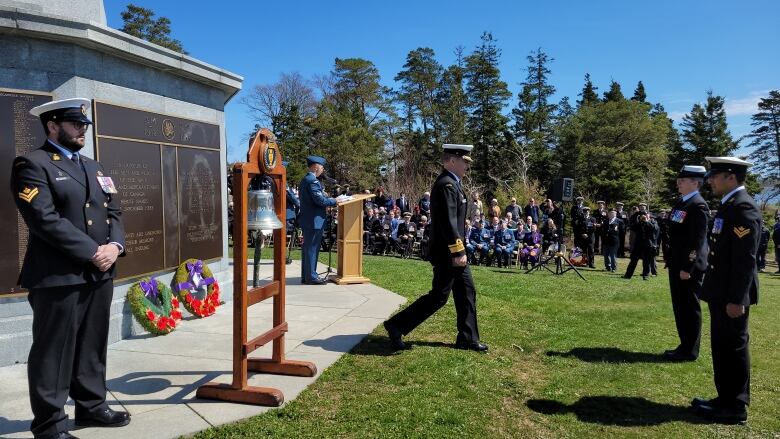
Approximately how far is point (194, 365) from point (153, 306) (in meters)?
1.26

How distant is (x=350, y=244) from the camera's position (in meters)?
9.42

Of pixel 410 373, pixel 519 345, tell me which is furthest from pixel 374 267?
pixel 410 373

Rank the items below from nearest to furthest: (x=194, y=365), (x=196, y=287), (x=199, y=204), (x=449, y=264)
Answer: (x=194, y=365) → (x=449, y=264) → (x=196, y=287) → (x=199, y=204)

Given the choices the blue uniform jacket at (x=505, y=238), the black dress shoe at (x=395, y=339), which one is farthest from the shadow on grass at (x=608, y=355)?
the blue uniform jacket at (x=505, y=238)

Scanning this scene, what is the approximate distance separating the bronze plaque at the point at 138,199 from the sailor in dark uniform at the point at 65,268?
81.5 inches

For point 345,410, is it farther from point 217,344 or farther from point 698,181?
point 698,181

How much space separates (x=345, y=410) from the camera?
13.2 ft

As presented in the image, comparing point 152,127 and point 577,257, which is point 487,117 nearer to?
point 577,257

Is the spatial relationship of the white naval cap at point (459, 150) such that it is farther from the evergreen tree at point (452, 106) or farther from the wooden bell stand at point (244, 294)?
the evergreen tree at point (452, 106)

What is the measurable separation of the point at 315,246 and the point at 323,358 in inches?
160

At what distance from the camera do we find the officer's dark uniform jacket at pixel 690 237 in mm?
5645

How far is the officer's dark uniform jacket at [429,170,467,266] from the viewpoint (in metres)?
5.31

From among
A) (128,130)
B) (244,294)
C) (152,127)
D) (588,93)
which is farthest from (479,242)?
(588,93)

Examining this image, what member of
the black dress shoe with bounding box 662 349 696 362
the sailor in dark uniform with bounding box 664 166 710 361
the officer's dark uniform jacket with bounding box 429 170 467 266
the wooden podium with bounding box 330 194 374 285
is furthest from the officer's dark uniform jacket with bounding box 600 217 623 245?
the officer's dark uniform jacket with bounding box 429 170 467 266
